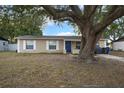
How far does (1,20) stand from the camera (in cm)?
1290

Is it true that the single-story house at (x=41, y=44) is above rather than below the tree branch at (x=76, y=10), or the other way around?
below

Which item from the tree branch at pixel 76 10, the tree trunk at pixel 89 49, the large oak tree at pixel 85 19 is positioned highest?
the tree branch at pixel 76 10

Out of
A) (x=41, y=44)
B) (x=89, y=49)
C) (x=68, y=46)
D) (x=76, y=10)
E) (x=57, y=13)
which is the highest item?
(x=76, y=10)

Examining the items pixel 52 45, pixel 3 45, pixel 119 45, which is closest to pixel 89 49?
pixel 52 45

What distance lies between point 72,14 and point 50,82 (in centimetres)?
746

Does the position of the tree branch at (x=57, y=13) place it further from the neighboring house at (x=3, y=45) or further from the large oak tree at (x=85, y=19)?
the neighboring house at (x=3, y=45)

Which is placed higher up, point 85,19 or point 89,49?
point 85,19

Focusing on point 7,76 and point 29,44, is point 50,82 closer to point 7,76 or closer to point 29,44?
point 7,76

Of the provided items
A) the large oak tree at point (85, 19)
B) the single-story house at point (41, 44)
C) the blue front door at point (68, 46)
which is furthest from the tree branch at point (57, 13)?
the blue front door at point (68, 46)

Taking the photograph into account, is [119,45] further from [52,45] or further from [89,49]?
[89,49]

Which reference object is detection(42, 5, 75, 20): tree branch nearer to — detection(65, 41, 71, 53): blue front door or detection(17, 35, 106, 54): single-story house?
detection(17, 35, 106, 54): single-story house

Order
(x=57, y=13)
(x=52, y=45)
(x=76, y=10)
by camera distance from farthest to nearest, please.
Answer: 1. (x=52, y=45)
2. (x=76, y=10)
3. (x=57, y=13)

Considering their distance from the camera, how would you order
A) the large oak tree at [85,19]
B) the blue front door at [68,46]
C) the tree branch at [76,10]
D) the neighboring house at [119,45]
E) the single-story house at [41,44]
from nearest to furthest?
the large oak tree at [85,19]
the tree branch at [76,10]
the single-story house at [41,44]
the blue front door at [68,46]
the neighboring house at [119,45]
